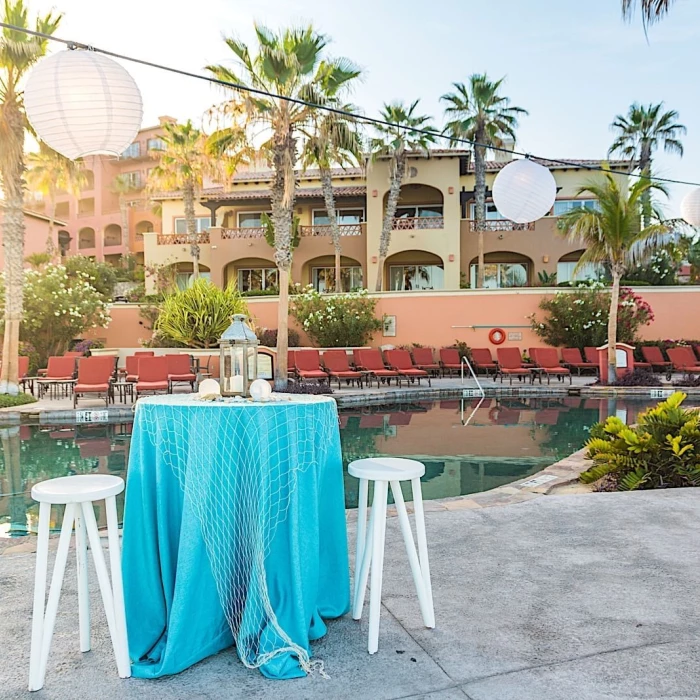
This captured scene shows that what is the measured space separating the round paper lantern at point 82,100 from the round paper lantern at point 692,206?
660 cm

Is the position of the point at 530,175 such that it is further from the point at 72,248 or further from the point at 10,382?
the point at 72,248

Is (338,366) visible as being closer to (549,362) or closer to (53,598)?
(549,362)

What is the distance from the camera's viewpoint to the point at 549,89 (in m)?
9.75

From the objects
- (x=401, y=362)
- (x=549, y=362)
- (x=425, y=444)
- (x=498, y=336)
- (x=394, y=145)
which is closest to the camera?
(x=425, y=444)

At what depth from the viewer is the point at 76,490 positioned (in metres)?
2.36

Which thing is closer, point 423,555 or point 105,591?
point 105,591

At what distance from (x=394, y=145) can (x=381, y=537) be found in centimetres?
2340

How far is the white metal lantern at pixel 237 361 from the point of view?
302 cm

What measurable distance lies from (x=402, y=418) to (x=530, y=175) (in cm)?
621

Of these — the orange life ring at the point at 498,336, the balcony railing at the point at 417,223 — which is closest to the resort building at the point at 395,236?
the balcony railing at the point at 417,223

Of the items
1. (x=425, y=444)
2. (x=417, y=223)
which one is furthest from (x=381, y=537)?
(x=417, y=223)

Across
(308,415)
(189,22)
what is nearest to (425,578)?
(308,415)

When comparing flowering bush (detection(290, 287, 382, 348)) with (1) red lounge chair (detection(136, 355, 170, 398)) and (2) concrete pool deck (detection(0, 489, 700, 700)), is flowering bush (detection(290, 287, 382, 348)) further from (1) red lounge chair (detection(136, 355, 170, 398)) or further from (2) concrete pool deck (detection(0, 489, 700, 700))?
(2) concrete pool deck (detection(0, 489, 700, 700))

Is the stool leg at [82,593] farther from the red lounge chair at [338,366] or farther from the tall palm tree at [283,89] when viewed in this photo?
the red lounge chair at [338,366]
